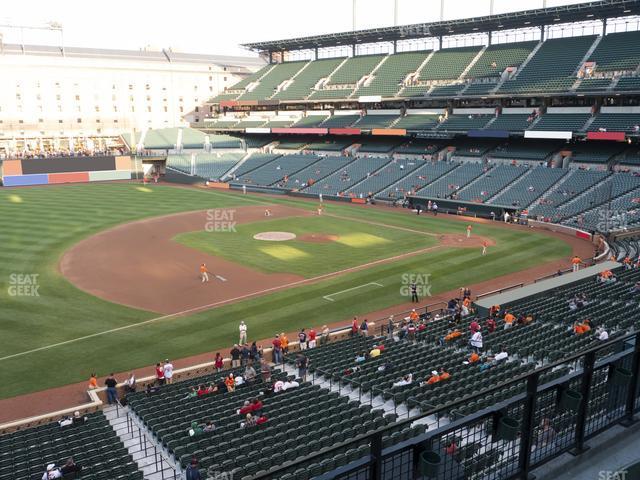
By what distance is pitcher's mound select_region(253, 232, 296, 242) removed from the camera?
44.9 m

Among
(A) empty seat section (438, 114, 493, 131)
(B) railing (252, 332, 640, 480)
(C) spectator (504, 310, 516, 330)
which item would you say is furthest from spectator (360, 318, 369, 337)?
(A) empty seat section (438, 114, 493, 131)

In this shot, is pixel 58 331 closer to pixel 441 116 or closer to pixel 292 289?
pixel 292 289

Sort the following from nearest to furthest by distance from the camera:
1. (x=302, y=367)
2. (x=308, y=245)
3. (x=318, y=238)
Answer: (x=302, y=367), (x=308, y=245), (x=318, y=238)

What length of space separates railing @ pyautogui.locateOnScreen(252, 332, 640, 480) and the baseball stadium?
47mm

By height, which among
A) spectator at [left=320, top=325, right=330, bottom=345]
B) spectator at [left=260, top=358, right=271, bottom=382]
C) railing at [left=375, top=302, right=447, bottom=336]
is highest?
spectator at [left=260, top=358, right=271, bottom=382]

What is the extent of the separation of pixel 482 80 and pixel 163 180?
162 feet

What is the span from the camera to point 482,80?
70.6m

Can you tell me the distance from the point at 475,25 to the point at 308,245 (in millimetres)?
47378

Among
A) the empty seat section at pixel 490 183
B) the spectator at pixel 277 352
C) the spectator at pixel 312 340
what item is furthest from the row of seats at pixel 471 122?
the spectator at pixel 277 352

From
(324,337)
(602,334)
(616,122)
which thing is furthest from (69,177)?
(602,334)

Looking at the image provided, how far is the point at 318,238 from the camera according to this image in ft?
149

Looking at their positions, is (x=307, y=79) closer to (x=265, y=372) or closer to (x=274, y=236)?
(x=274, y=236)

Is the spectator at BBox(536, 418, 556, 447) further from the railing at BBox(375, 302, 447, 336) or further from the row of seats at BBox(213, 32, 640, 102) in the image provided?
the row of seats at BBox(213, 32, 640, 102)

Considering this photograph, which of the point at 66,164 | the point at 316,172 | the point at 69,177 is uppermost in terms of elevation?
the point at 66,164
